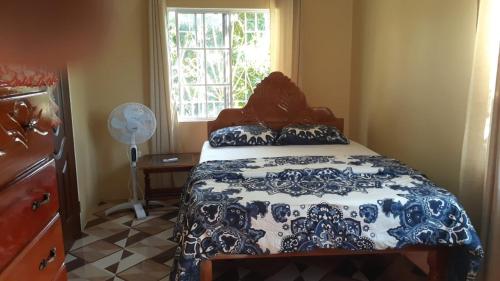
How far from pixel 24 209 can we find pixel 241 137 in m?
2.46

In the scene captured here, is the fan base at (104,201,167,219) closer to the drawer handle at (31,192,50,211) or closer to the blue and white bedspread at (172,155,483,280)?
the blue and white bedspread at (172,155,483,280)

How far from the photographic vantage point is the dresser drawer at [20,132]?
36.2 inches

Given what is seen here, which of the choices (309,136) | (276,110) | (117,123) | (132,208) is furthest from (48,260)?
(276,110)

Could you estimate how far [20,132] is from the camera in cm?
98

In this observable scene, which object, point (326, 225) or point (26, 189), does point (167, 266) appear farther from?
point (26, 189)

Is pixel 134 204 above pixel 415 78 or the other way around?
the other way around

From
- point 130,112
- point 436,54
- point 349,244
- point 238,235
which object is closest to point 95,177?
point 130,112

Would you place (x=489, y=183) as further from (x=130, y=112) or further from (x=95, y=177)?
(x=95, y=177)

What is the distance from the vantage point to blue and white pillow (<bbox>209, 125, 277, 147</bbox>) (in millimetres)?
3410

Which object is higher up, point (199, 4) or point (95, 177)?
point (199, 4)

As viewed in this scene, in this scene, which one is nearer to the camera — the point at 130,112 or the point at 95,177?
the point at 130,112

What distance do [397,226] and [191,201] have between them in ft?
3.56

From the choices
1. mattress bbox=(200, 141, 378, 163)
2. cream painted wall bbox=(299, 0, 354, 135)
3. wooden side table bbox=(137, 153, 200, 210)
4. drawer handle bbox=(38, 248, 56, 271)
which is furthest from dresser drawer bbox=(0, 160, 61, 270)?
cream painted wall bbox=(299, 0, 354, 135)

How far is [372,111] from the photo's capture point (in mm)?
3729
